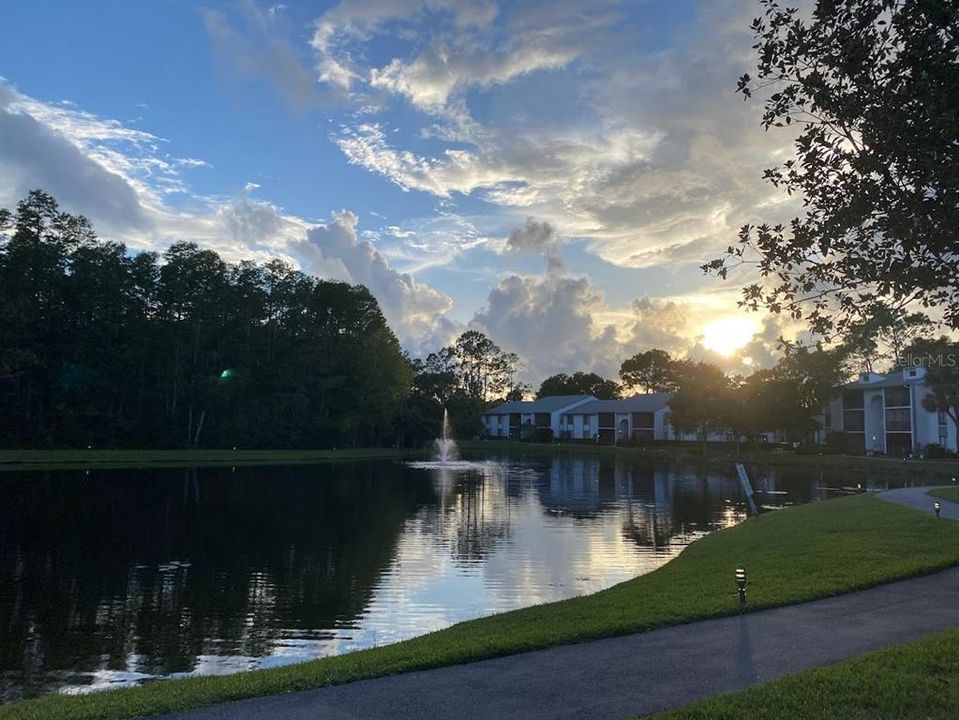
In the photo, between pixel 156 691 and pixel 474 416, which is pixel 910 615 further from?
pixel 474 416

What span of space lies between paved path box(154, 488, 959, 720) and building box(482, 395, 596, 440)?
9848 cm

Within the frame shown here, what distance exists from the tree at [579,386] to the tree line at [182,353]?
5421cm

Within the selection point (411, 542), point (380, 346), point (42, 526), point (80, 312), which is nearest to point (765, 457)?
point (380, 346)

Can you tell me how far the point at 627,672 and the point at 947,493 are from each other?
85.5ft

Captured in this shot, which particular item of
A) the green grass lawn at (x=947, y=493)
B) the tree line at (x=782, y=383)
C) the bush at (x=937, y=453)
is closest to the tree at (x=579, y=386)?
the tree line at (x=782, y=383)

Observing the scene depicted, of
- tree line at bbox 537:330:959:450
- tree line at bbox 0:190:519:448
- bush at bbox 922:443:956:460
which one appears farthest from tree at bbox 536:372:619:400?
bush at bbox 922:443:956:460

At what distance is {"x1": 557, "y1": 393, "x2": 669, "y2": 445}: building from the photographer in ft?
311

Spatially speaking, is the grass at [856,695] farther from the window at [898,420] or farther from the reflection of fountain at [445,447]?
the window at [898,420]

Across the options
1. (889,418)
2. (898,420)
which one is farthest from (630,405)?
(898,420)

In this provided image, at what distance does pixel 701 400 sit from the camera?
69812mm

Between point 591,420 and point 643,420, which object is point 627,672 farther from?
point 591,420

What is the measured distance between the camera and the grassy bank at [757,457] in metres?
50.8

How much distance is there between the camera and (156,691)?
7941 millimetres

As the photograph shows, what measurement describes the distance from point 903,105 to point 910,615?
704 cm
